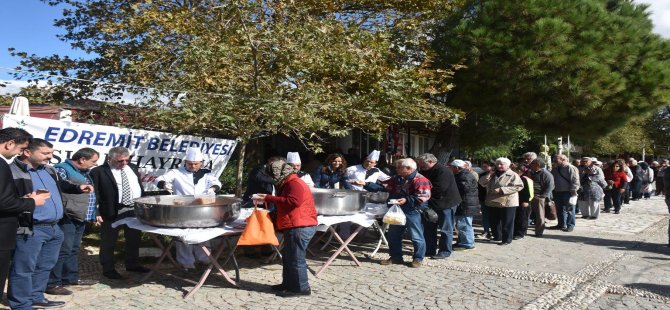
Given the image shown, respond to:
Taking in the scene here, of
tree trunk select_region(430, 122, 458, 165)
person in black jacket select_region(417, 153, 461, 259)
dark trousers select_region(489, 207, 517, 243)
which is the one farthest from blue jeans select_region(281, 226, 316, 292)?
tree trunk select_region(430, 122, 458, 165)

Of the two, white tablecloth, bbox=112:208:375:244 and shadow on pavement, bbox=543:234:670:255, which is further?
shadow on pavement, bbox=543:234:670:255

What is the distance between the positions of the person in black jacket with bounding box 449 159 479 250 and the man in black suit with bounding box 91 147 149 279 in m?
4.50

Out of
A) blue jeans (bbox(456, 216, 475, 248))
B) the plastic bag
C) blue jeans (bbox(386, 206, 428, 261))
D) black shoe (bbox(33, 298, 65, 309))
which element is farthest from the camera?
blue jeans (bbox(456, 216, 475, 248))

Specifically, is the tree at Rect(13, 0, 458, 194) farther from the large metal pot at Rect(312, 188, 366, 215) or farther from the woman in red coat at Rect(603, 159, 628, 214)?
the woman in red coat at Rect(603, 159, 628, 214)

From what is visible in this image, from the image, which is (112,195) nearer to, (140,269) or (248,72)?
(140,269)

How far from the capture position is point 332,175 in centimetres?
785

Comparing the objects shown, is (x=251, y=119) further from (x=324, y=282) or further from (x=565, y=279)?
(x=565, y=279)

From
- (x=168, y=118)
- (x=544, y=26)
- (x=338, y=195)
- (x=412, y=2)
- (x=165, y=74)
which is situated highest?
(x=412, y=2)

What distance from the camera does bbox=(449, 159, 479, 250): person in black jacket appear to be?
303 inches

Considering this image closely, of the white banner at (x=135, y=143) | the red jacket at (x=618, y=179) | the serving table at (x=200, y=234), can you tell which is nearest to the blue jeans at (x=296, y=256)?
the serving table at (x=200, y=234)

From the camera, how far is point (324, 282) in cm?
568

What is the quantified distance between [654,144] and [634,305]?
49.5m

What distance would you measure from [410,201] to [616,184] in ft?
31.2

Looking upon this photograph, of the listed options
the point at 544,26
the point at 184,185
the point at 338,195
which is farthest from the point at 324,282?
the point at 544,26
